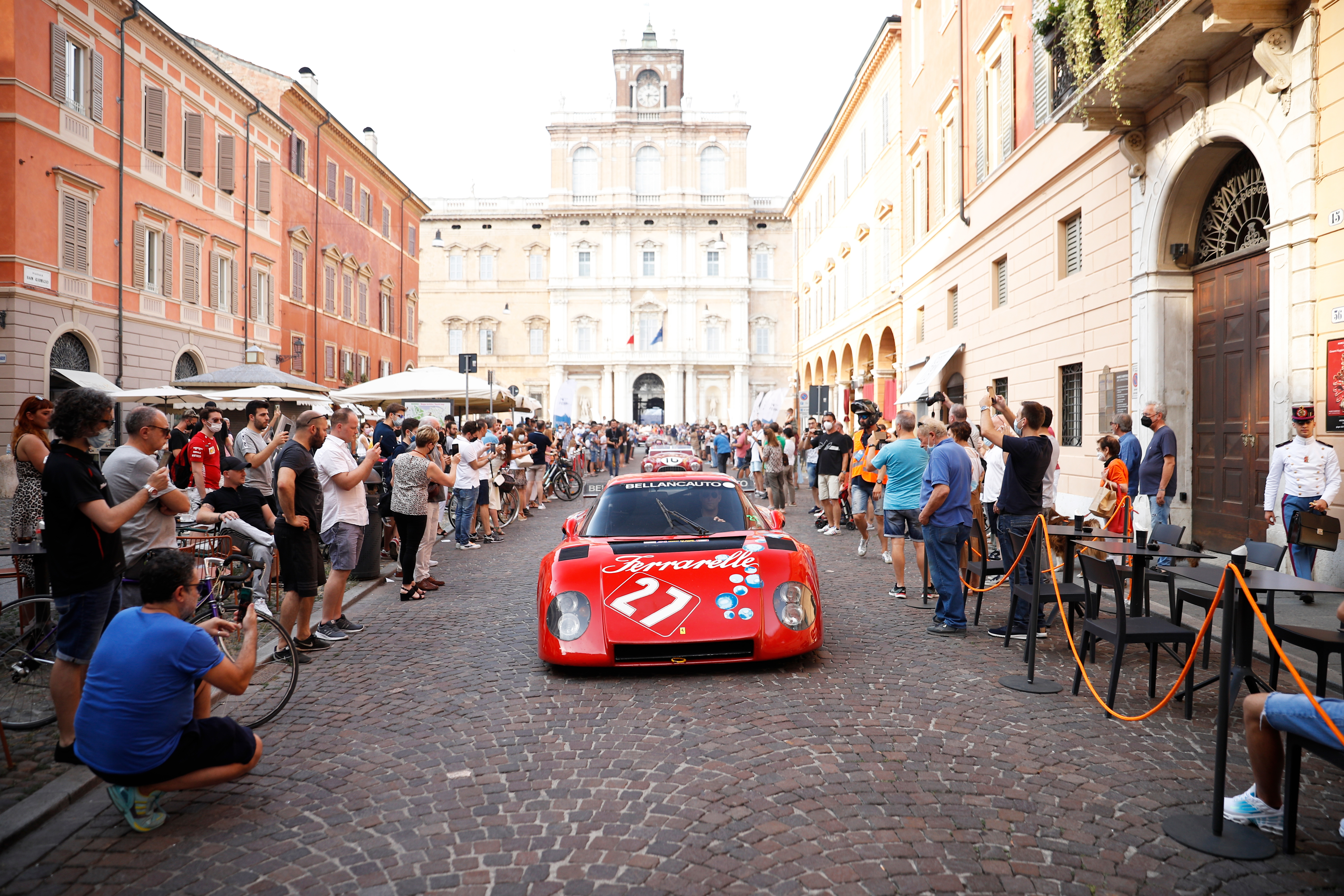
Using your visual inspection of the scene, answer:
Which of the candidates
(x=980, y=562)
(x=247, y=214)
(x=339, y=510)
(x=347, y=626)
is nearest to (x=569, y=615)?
(x=339, y=510)

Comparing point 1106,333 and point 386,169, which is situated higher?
point 386,169

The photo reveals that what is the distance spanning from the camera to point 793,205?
50094 millimetres

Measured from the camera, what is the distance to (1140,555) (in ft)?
18.9

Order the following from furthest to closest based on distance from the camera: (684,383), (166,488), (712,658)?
(684,383) → (712,658) → (166,488)

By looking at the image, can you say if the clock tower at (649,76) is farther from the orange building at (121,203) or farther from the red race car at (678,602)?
the red race car at (678,602)

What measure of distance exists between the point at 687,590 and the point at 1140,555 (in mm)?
2974

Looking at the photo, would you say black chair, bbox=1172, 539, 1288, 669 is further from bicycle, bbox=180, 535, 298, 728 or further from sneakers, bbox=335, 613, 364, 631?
sneakers, bbox=335, 613, 364, 631

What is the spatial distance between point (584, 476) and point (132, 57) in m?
16.9

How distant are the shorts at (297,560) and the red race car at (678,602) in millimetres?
1727

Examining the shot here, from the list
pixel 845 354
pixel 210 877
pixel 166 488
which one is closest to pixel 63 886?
pixel 210 877

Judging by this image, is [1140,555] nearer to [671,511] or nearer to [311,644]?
[671,511]

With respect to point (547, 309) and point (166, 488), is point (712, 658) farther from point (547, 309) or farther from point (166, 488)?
point (547, 309)

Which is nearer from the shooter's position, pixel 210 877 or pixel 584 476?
pixel 210 877

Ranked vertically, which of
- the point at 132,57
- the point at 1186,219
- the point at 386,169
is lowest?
the point at 1186,219
